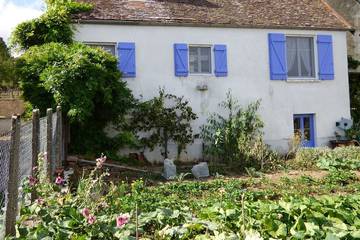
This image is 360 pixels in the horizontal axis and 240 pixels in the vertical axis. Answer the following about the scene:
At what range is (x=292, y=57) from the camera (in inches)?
632

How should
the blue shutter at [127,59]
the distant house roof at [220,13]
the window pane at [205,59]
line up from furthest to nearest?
the window pane at [205,59] < the distant house roof at [220,13] < the blue shutter at [127,59]

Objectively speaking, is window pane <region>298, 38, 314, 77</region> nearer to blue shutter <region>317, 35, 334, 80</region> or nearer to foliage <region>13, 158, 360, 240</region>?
blue shutter <region>317, 35, 334, 80</region>

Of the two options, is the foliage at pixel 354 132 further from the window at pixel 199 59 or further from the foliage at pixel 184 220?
the foliage at pixel 184 220

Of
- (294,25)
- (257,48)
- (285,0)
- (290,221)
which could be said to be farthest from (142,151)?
(290,221)

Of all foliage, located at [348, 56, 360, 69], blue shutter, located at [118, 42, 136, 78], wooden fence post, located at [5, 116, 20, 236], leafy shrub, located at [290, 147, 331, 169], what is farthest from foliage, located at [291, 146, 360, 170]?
wooden fence post, located at [5, 116, 20, 236]

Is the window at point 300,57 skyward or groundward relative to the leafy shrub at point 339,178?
skyward

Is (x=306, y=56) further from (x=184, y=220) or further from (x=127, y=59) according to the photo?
(x=184, y=220)

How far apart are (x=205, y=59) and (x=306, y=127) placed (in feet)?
14.2

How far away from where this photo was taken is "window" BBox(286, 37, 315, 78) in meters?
16.0

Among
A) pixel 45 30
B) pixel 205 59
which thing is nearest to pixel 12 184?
pixel 45 30

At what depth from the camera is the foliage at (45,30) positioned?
1312 centimetres

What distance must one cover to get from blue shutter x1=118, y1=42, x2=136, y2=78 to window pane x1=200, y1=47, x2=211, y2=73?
230 centimetres

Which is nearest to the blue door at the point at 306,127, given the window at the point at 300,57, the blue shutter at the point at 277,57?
the window at the point at 300,57

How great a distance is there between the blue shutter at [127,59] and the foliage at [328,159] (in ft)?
17.6
